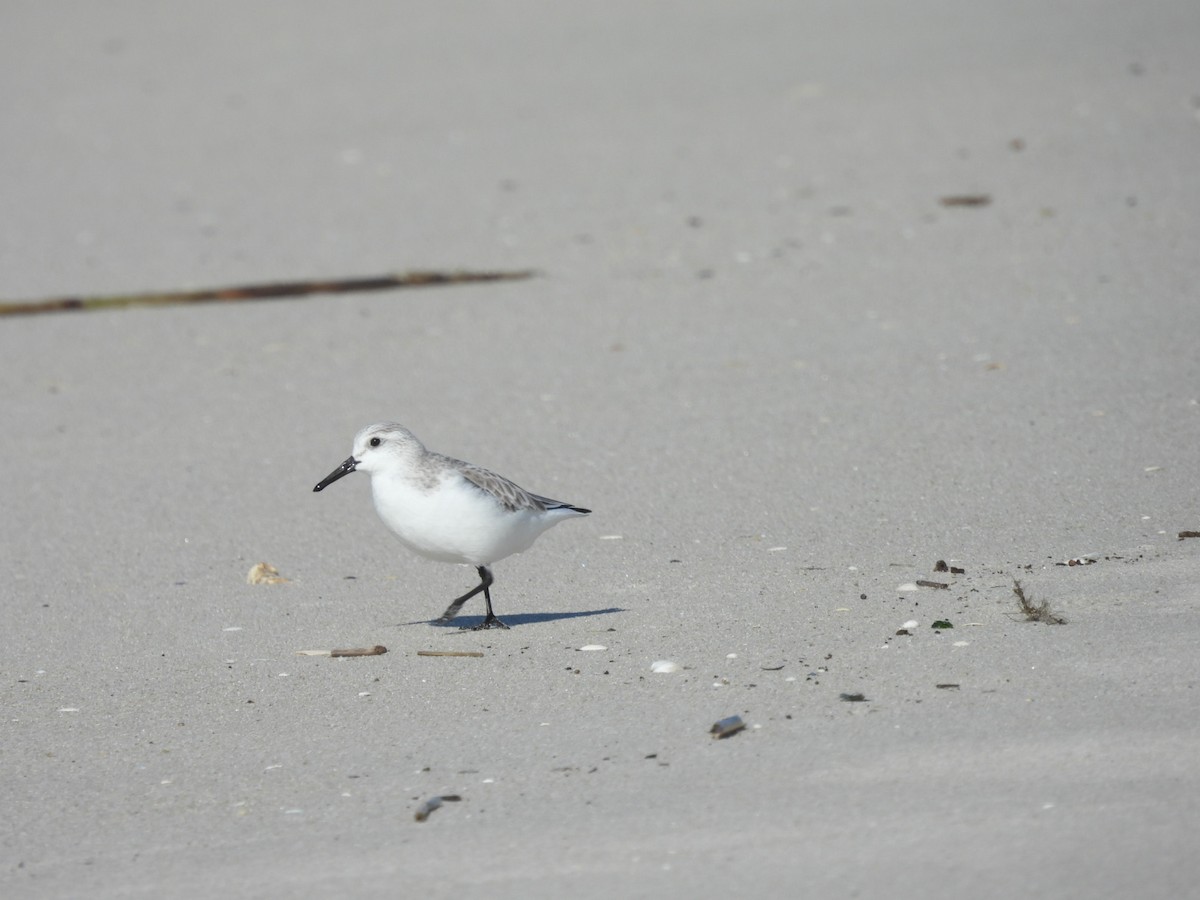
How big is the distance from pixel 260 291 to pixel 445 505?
5.30 meters

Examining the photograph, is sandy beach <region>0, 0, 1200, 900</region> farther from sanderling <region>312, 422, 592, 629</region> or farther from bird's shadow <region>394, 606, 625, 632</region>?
sanderling <region>312, 422, 592, 629</region>

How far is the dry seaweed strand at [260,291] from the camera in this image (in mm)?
10656

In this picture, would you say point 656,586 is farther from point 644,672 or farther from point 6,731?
point 6,731

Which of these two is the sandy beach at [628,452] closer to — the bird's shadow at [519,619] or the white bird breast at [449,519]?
the bird's shadow at [519,619]

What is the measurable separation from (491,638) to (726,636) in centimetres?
85

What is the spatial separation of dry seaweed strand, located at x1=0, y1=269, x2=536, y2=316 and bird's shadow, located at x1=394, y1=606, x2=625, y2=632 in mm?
4795

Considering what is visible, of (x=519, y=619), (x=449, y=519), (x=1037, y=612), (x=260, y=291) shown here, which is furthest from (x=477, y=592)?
(x=260, y=291)

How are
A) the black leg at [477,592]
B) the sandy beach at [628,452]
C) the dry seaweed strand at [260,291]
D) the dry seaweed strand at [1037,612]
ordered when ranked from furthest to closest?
1. the dry seaweed strand at [260,291]
2. the black leg at [477,592]
3. the dry seaweed strand at [1037,612]
4. the sandy beach at [628,452]

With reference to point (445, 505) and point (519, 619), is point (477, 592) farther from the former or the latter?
point (445, 505)

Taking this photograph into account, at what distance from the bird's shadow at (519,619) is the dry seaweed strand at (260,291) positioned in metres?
4.79

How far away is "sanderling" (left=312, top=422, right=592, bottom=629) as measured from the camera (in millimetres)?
5883

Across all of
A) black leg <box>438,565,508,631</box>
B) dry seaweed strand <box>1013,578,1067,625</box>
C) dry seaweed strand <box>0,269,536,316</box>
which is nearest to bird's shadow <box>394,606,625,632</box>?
black leg <box>438,565,508,631</box>

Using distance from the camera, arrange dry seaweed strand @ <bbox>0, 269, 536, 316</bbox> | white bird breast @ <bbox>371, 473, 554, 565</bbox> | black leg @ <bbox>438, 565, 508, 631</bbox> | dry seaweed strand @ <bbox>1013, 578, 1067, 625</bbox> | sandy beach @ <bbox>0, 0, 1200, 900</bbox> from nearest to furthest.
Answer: sandy beach @ <bbox>0, 0, 1200, 900</bbox> → dry seaweed strand @ <bbox>1013, 578, 1067, 625</bbox> → white bird breast @ <bbox>371, 473, 554, 565</bbox> → black leg @ <bbox>438, 565, 508, 631</bbox> → dry seaweed strand @ <bbox>0, 269, 536, 316</bbox>

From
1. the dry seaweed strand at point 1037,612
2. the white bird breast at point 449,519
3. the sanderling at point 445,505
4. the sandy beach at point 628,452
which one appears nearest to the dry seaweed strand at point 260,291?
the sandy beach at point 628,452
